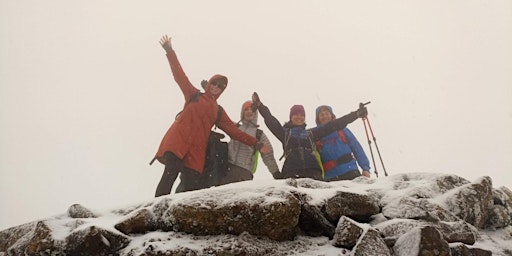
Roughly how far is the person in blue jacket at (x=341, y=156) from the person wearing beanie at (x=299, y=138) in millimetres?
214

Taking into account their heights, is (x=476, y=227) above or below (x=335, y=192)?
below

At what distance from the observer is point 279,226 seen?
15.4 ft

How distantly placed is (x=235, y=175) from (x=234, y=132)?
3.07ft

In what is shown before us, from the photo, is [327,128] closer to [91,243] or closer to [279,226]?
[279,226]

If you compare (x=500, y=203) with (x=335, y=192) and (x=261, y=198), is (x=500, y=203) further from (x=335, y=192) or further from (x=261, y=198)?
(x=261, y=198)

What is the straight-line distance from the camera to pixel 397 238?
14.9 ft

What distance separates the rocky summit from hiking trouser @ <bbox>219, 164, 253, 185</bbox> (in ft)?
9.86

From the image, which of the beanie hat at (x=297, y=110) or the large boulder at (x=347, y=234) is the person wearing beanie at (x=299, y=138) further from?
the large boulder at (x=347, y=234)

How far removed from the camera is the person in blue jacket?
29.1 ft

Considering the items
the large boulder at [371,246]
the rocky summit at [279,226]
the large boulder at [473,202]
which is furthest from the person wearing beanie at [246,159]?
the large boulder at [371,246]

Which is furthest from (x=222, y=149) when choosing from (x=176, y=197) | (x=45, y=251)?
(x=45, y=251)

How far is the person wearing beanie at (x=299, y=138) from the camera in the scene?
8.35 meters

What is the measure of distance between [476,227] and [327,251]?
2.26 m

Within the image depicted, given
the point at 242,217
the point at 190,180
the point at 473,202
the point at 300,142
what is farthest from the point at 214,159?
the point at 473,202
